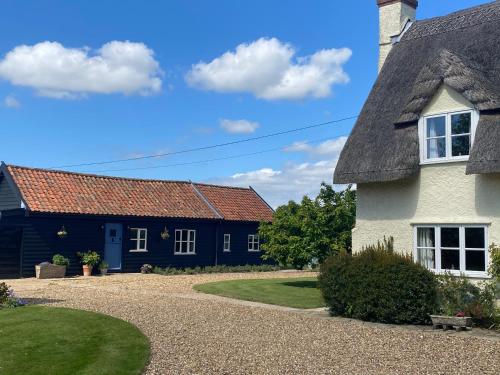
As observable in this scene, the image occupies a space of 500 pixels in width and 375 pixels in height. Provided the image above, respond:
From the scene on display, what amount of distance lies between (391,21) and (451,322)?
11.6 m

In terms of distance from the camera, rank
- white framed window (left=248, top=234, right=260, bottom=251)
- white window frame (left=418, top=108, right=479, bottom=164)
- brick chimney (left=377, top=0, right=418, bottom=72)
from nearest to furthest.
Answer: white window frame (left=418, top=108, right=479, bottom=164) → brick chimney (left=377, top=0, right=418, bottom=72) → white framed window (left=248, top=234, right=260, bottom=251)

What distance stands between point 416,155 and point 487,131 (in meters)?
2.00

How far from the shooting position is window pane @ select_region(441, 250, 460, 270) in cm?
1459

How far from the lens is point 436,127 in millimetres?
15258

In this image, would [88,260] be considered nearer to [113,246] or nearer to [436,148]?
[113,246]

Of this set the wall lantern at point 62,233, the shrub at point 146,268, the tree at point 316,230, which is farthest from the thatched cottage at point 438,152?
the shrub at point 146,268

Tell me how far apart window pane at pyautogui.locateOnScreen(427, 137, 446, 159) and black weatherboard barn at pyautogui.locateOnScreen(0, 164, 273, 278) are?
17.7 meters

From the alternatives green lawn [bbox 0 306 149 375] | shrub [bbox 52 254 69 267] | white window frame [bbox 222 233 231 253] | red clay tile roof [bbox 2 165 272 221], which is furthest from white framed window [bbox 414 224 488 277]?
white window frame [bbox 222 233 231 253]

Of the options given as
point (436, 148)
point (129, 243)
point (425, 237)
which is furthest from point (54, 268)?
point (436, 148)

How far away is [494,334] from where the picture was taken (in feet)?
39.3

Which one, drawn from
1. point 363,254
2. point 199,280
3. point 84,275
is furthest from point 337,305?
point 84,275

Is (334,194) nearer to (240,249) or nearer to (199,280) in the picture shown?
(199,280)

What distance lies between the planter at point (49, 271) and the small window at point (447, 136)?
58.7ft

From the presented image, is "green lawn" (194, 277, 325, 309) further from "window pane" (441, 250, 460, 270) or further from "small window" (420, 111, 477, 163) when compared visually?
"small window" (420, 111, 477, 163)
